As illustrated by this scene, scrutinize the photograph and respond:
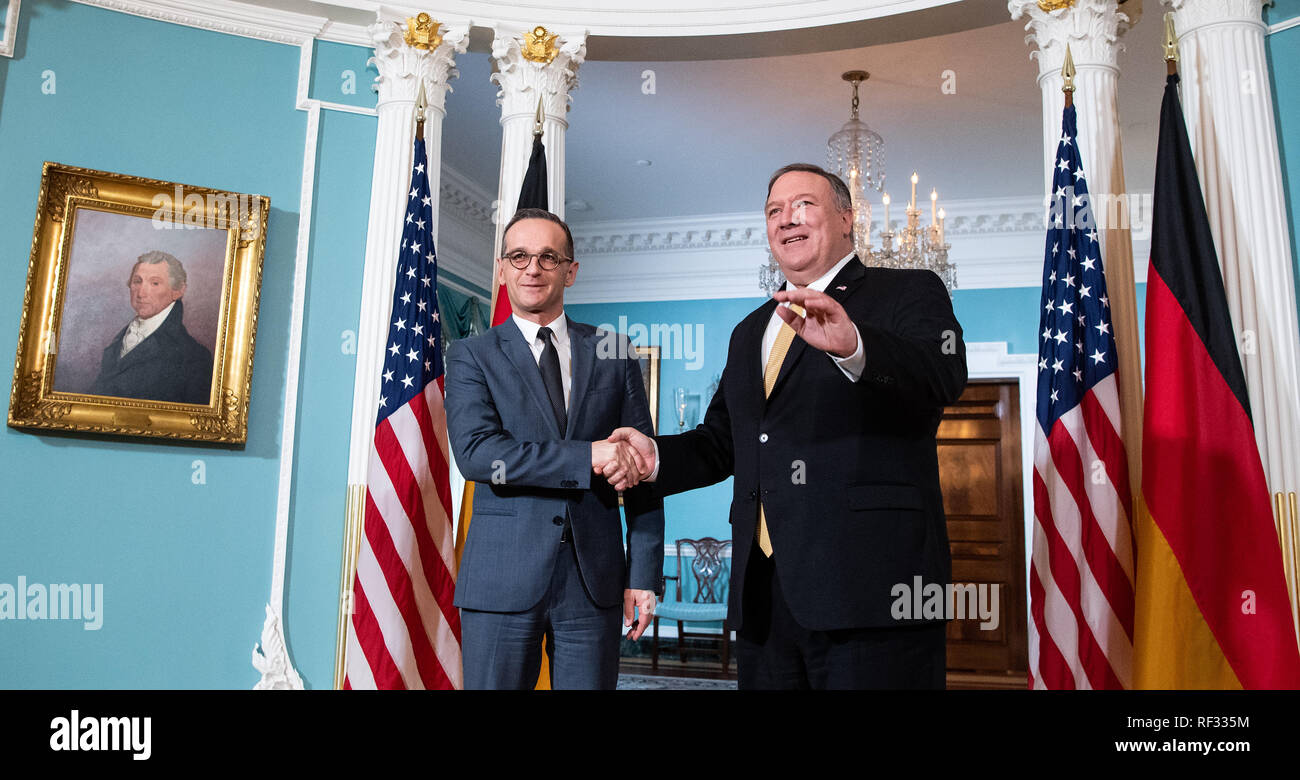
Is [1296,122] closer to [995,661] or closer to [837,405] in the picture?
[837,405]

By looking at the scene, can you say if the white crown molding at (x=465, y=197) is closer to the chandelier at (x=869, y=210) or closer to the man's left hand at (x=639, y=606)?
the chandelier at (x=869, y=210)

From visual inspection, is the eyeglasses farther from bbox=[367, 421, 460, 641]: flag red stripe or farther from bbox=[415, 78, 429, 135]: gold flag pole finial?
bbox=[415, 78, 429, 135]: gold flag pole finial

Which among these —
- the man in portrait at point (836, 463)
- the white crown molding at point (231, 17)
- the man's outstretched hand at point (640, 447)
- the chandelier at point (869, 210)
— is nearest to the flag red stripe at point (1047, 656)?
the man in portrait at point (836, 463)

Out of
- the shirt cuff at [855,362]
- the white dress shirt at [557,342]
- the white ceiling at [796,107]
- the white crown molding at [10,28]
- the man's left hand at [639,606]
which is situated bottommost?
the man's left hand at [639,606]

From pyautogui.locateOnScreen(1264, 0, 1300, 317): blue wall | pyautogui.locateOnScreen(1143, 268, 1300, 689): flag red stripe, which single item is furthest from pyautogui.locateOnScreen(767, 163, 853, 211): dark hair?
pyautogui.locateOnScreen(1264, 0, 1300, 317): blue wall

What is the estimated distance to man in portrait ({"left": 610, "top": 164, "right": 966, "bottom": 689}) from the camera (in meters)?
1.69

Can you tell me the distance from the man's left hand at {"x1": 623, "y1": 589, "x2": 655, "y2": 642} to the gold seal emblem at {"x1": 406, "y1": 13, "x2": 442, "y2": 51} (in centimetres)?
325

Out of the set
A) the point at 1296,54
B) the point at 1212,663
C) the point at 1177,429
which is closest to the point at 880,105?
the point at 1296,54

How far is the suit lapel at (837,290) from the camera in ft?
6.23

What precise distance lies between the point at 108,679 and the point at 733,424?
3278mm

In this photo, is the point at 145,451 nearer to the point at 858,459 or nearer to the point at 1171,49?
the point at 858,459

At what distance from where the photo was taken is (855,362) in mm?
1622

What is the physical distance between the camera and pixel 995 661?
791 centimetres

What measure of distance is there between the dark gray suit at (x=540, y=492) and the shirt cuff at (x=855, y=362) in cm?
64
